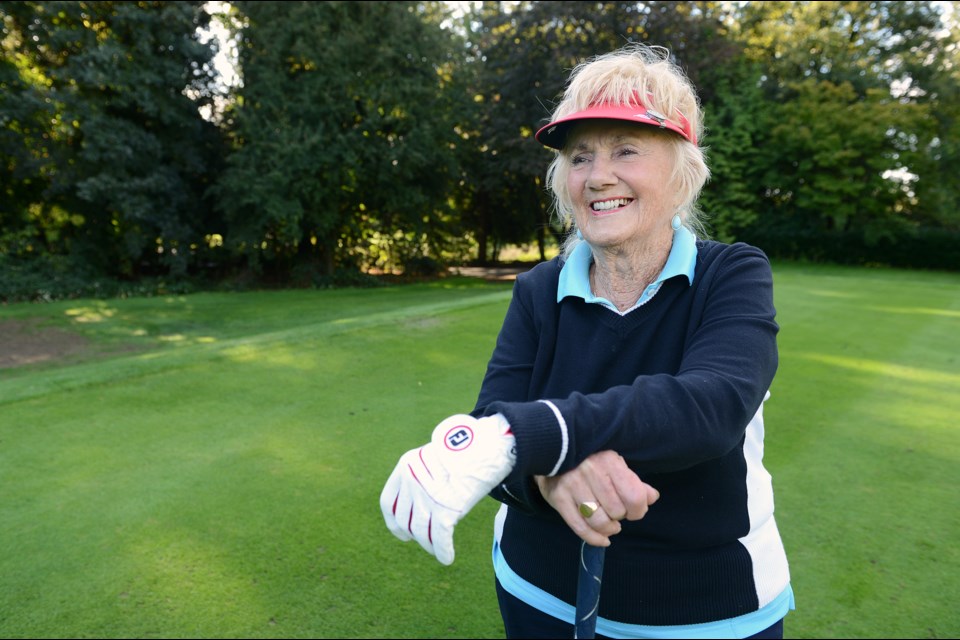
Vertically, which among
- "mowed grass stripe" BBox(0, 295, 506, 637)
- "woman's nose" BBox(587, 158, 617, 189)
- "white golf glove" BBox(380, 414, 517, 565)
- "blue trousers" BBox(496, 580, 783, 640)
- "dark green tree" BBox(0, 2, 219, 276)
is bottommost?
"mowed grass stripe" BBox(0, 295, 506, 637)

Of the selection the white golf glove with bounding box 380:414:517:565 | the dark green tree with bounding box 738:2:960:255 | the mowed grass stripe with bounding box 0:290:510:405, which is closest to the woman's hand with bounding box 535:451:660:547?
the white golf glove with bounding box 380:414:517:565

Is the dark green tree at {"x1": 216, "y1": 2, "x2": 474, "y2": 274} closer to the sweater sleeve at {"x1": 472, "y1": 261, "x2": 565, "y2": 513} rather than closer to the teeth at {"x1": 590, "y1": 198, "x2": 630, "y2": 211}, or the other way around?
the sweater sleeve at {"x1": 472, "y1": 261, "x2": 565, "y2": 513}

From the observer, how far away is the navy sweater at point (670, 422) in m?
1.09

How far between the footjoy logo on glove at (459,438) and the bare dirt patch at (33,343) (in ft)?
33.8

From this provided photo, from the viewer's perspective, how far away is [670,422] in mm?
1074

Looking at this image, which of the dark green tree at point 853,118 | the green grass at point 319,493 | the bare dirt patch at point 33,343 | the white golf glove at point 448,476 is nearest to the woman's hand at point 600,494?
the white golf glove at point 448,476

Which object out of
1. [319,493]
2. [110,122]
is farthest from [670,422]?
[110,122]

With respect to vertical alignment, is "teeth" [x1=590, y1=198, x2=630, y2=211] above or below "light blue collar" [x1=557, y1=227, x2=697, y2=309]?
above

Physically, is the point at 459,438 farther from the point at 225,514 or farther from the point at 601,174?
the point at 225,514

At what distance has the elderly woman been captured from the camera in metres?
1.06

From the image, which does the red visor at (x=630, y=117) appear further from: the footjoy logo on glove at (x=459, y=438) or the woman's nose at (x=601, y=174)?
the footjoy logo on glove at (x=459, y=438)

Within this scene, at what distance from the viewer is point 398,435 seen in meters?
3.95

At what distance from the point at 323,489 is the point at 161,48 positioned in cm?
1812

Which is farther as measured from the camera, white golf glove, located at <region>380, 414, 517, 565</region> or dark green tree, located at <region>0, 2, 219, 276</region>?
dark green tree, located at <region>0, 2, 219, 276</region>
